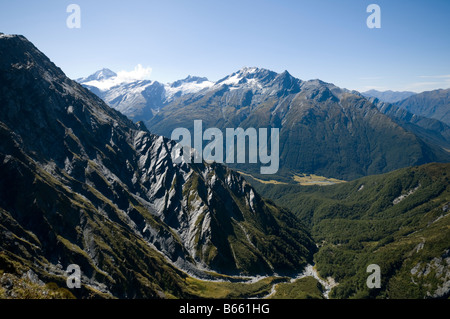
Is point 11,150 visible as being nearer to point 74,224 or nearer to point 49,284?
point 74,224
